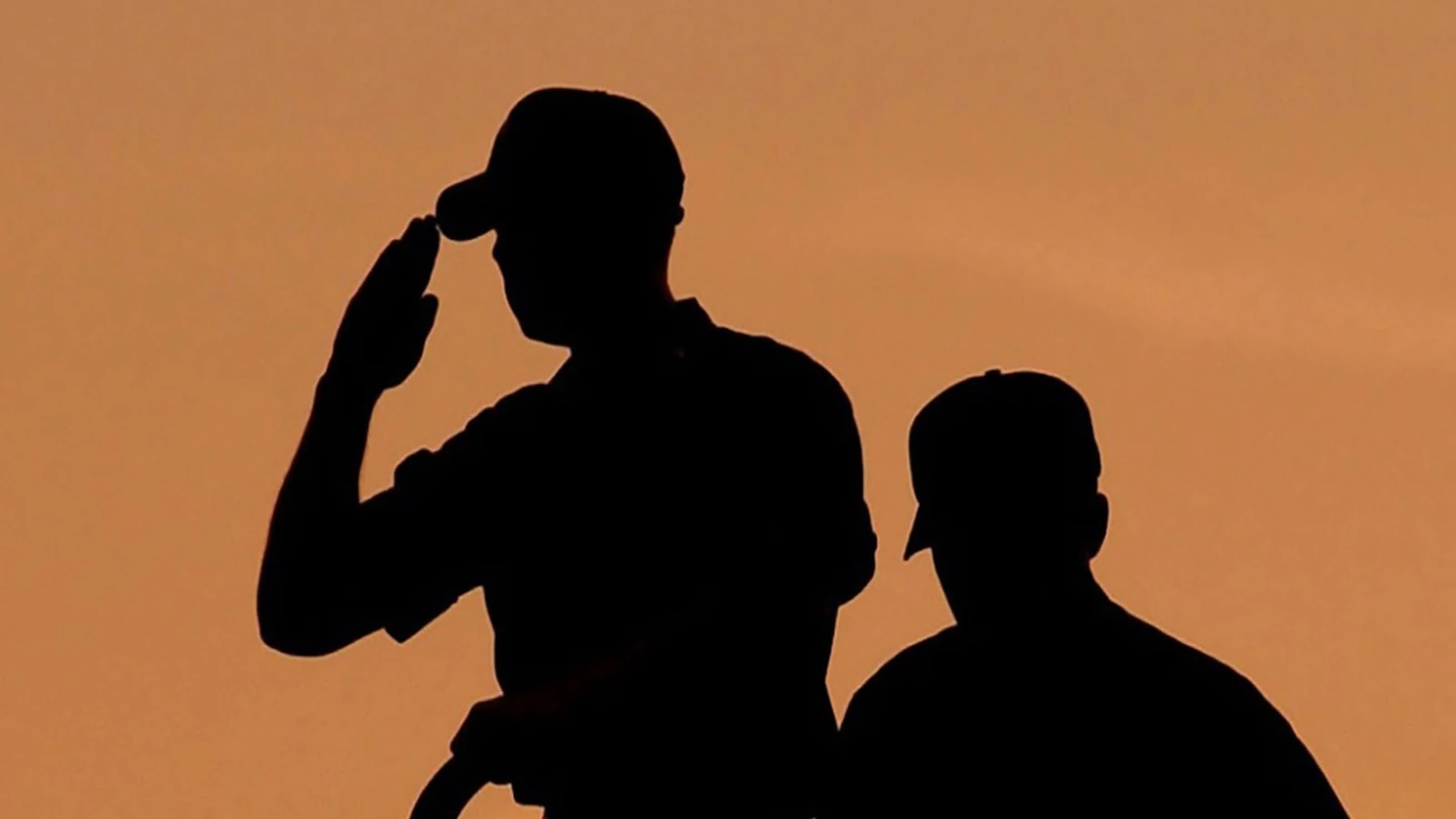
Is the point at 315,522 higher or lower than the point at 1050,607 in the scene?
higher

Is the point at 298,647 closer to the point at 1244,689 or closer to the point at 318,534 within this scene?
the point at 318,534

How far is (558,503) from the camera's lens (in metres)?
28.0

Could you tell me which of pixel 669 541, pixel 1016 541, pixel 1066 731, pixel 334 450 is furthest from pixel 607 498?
pixel 1066 731

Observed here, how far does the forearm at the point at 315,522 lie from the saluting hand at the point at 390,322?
0.14 ft

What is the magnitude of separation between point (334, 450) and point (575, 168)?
0.77 metres

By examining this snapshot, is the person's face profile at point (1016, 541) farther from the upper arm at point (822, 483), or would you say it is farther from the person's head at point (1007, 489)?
the upper arm at point (822, 483)

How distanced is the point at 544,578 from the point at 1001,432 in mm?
1084

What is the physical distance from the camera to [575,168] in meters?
27.9

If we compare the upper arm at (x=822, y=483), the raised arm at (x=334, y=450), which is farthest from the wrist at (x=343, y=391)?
the upper arm at (x=822, y=483)

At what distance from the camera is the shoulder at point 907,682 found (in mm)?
27672

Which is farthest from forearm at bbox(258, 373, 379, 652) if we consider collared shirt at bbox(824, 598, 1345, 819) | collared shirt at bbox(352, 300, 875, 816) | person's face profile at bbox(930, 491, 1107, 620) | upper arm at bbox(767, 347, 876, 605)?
person's face profile at bbox(930, 491, 1107, 620)

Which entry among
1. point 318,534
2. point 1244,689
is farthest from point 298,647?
point 1244,689

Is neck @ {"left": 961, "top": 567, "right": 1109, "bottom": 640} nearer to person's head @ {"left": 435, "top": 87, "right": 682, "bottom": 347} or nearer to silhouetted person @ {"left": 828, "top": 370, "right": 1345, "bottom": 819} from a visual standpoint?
silhouetted person @ {"left": 828, "top": 370, "right": 1345, "bottom": 819}

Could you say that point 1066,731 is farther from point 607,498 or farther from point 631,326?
point 631,326
